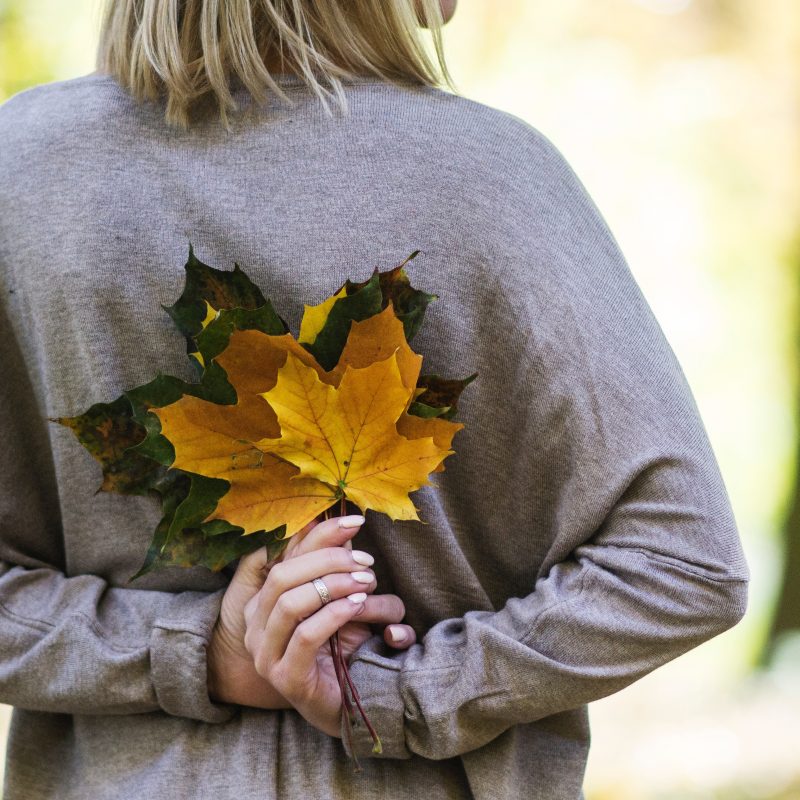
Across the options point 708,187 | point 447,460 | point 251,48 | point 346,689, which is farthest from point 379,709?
point 708,187

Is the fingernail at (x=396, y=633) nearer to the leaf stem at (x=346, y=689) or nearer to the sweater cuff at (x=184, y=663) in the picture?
the leaf stem at (x=346, y=689)

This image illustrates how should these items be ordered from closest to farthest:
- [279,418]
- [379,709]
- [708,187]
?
[279,418]
[379,709]
[708,187]

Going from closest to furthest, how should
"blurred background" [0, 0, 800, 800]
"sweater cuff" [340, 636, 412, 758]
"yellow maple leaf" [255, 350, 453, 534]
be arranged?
1. "yellow maple leaf" [255, 350, 453, 534]
2. "sweater cuff" [340, 636, 412, 758]
3. "blurred background" [0, 0, 800, 800]

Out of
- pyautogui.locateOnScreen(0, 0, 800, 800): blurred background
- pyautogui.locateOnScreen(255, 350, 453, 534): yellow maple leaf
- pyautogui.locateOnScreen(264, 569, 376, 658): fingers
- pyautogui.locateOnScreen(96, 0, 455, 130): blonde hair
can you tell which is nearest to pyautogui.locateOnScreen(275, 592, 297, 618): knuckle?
pyautogui.locateOnScreen(264, 569, 376, 658): fingers

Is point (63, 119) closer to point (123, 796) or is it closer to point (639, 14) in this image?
point (123, 796)

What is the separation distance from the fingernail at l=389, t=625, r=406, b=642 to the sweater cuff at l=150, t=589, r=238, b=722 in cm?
18

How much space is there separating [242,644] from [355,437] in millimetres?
269

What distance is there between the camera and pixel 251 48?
0.89 meters

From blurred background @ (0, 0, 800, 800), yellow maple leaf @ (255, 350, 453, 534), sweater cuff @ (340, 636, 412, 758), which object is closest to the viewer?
yellow maple leaf @ (255, 350, 453, 534)

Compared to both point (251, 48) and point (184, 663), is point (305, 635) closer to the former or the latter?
point (184, 663)

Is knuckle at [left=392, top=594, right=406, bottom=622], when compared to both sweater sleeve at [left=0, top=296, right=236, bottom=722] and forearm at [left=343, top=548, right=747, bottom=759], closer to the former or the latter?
forearm at [left=343, top=548, right=747, bottom=759]

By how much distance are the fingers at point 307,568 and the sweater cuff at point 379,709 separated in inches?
5.2

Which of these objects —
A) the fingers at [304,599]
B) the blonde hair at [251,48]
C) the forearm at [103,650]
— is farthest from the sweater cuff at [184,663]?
the blonde hair at [251,48]

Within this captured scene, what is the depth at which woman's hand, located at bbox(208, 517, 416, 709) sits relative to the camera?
35.1 inches
